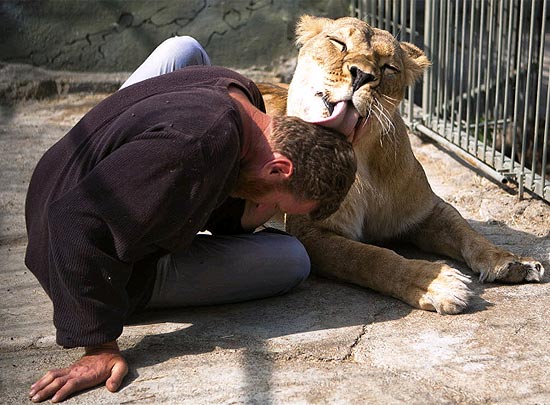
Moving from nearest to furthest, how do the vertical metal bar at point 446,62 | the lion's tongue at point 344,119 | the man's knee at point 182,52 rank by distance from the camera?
the lion's tongue at point 344,119 → the man's knee at point 182,52 → the vertical metal bar at point 446,62

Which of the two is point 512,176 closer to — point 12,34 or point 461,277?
point 461,277

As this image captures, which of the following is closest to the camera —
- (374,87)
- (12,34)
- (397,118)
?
(374,87)

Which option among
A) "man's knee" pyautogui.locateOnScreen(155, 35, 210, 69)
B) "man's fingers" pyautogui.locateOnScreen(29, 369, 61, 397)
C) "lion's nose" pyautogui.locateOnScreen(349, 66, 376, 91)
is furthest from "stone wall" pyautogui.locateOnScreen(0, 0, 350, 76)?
"man's fingers" pyautogui.locateOnScreen(29, 369, 61, 397)

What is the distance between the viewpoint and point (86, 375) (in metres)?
2.69

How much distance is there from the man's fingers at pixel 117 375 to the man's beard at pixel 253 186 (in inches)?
25.4

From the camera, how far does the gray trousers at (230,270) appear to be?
3.24 metres

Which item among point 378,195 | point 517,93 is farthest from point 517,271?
point 517,93

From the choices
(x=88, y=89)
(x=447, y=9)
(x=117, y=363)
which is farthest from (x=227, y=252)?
(x=88, y=89)

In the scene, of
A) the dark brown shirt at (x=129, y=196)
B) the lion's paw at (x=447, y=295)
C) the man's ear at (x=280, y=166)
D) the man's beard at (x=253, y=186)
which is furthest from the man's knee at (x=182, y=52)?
the lion's paw at (x=447, y=295)

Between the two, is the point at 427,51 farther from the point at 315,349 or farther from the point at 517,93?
the point at 315,349

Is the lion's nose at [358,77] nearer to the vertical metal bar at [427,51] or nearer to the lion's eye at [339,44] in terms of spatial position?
the lion's eye at [339,44]

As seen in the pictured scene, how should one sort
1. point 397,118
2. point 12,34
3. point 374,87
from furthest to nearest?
1. point 12,34
2. point 397,118
3. point 374,87

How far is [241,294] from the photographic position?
335cm

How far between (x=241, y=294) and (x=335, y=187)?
79cm
